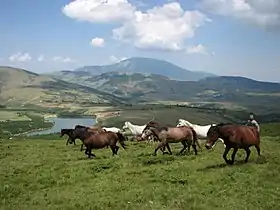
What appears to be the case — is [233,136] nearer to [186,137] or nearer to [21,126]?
[186,137]

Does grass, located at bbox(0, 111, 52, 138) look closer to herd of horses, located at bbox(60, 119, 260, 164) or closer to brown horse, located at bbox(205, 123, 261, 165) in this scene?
herd of horses, located at bbox(60, 119, 260, 164)

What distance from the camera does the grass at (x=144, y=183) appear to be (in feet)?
47.3

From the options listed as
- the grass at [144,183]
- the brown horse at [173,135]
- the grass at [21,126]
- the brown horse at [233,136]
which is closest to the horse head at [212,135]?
the brown horse at [233,136]

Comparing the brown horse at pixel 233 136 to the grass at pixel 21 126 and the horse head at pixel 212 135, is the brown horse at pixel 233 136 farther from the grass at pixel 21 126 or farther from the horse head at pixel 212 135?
the grass at pixel 21 126

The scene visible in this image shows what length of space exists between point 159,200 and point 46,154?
628 inches

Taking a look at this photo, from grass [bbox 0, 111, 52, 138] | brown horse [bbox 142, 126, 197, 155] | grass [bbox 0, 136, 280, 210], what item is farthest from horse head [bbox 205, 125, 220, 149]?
grass [bbox 0, 111, 52, 138]

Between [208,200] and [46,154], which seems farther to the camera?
[46,154]

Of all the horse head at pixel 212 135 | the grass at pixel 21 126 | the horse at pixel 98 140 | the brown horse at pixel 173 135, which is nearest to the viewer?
the horse head at pixel 212 135

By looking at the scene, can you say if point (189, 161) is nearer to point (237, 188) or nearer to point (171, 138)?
point (171, 138)

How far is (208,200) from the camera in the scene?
47.3 feet

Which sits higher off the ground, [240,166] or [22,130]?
[240,166]

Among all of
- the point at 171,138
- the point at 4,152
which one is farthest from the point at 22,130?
the point at 171,138

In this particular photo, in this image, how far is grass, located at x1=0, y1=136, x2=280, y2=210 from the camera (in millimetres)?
14414

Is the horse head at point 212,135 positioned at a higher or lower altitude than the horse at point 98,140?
higher
